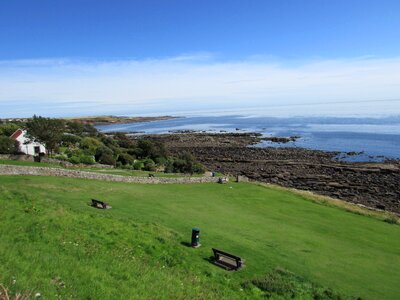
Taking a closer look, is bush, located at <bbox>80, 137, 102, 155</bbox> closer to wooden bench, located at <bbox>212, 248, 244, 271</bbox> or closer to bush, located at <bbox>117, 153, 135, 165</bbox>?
bush, located at <bbox>117, 153, 135, 165</bbox>

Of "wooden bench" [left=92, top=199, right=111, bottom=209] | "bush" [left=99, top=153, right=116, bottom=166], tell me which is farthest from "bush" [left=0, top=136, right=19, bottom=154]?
"wooden bench" [left=92, top=199, right=111, bottom=209]

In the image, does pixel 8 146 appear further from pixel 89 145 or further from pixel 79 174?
pixel 79 174

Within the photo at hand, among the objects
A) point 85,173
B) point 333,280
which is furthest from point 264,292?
point 85,173

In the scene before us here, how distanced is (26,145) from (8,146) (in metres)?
3.36

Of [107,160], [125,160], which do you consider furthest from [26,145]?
[125,160]

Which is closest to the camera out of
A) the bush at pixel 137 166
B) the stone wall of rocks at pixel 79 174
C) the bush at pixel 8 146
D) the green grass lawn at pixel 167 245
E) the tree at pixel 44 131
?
the green grass lawn at pixel 167 245

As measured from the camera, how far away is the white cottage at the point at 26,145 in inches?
1761

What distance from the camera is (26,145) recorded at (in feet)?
148

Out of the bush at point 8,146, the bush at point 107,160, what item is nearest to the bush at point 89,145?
the bush at point 107,160

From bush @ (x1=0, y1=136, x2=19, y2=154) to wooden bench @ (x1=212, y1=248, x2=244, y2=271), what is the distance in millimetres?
37005

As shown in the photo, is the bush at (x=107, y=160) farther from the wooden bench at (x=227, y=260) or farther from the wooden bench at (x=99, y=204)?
the wooden bench at (x=227, y=260)

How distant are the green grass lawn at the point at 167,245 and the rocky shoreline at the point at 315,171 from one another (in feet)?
78.4

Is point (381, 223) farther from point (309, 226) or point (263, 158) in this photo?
point (263, 158)

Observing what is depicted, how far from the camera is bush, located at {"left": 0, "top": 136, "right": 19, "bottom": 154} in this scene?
41.2 meters
